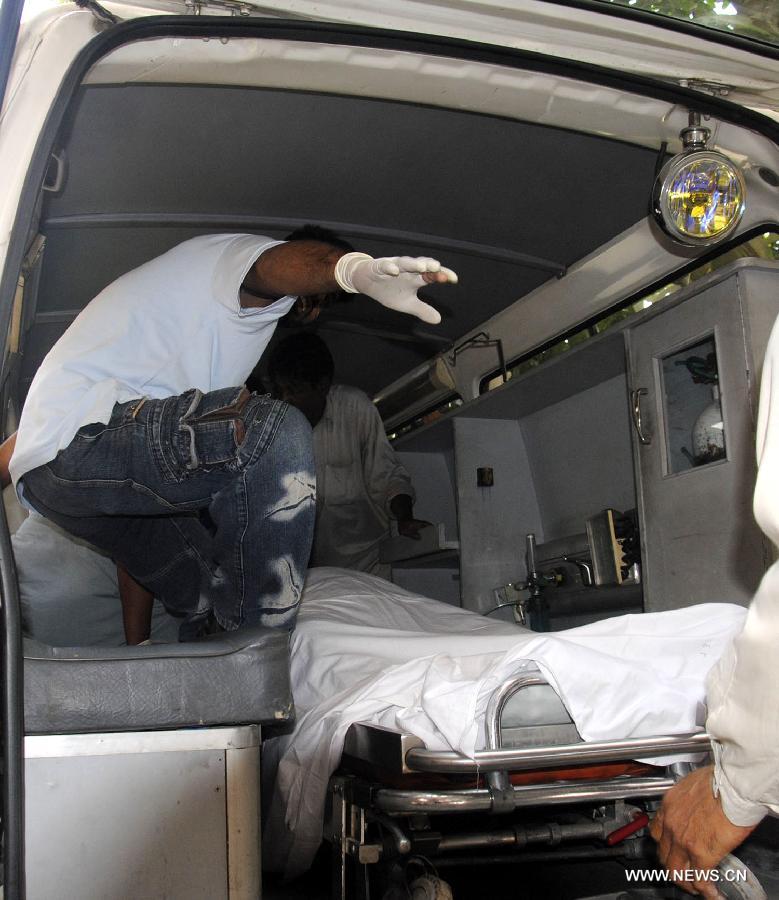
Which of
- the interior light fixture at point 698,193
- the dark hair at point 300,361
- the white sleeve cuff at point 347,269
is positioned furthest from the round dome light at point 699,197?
the dark hair at point 300,361

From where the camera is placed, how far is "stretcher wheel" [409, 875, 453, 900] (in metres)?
1.85

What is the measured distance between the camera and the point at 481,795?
1681mm

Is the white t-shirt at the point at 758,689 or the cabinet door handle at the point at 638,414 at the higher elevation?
the cabinet door handle at the point at 638,414

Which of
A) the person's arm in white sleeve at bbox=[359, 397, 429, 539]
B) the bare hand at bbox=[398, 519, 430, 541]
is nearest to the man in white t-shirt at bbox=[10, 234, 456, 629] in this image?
the bare hand at bbox=[398, 519, 430, 541]

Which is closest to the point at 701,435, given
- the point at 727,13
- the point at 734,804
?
the point at 727,13

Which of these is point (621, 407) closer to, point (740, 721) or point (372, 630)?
point (372, 630)

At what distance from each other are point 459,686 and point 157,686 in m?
0.59

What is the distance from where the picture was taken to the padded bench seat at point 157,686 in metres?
1.70

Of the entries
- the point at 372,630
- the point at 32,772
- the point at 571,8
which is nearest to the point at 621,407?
the point at 372,630

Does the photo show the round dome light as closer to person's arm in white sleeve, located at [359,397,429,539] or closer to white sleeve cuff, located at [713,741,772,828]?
white sleeve cuff, located at [713,741,772,828]

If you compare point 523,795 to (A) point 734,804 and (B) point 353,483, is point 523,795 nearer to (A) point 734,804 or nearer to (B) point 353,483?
(A) point 734,804

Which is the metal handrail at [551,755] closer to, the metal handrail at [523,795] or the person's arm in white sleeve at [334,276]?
the metal handrail at [523,795]

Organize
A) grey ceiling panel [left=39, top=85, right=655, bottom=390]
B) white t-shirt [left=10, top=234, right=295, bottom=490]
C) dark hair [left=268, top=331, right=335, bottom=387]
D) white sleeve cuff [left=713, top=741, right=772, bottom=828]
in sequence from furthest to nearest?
1. dark hair [left=268, top=331, right=335, bottom=387]
2. grey ceiling panel [left=39, top=85, right=655, bottom=390]
3. white t-shirt [left=10, top=234, right=295, bottom=490]
4. white sleeve cuff [left=713, top=741, right=772, bottom=828]

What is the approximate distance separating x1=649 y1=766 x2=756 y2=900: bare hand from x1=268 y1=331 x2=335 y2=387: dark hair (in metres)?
3.36
